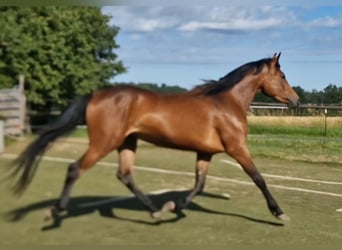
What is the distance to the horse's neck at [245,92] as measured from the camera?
3145 mm

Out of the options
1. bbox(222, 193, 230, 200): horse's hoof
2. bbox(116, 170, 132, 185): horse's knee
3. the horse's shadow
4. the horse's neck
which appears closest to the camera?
the horse's shadow

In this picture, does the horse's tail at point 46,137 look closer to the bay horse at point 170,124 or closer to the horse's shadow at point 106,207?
the bay horse at point 170,124

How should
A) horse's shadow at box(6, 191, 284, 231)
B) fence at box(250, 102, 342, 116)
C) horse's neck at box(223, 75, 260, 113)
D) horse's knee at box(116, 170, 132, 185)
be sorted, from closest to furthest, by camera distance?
horse's shadow at box(6, 191, 284, 231) < horse's knee at box(116, 170, 132, 185) < horse's neck at box(223, 75, 260, 113) < fence at box(250, 102, 342, 116)

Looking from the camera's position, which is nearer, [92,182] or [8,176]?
[8,176]

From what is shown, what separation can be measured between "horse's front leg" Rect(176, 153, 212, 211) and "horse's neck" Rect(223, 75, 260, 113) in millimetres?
321

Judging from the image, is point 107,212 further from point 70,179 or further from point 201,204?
point 201,204

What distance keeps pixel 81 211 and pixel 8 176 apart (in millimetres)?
400

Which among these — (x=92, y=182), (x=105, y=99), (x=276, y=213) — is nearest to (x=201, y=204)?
(x=276, y=213)

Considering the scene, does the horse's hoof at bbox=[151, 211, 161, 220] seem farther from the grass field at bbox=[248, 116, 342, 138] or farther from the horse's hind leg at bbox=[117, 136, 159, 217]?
the grass field at bbox=[248, 116, 342, 138]

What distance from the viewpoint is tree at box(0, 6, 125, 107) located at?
109 inches

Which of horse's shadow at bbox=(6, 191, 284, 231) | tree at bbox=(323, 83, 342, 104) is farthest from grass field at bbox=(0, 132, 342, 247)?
tree at bbox=(323, 83, 342, 104)

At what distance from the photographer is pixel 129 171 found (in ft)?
9.92

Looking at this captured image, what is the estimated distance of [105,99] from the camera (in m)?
2.86

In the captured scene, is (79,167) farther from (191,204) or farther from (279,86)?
(279,86)
